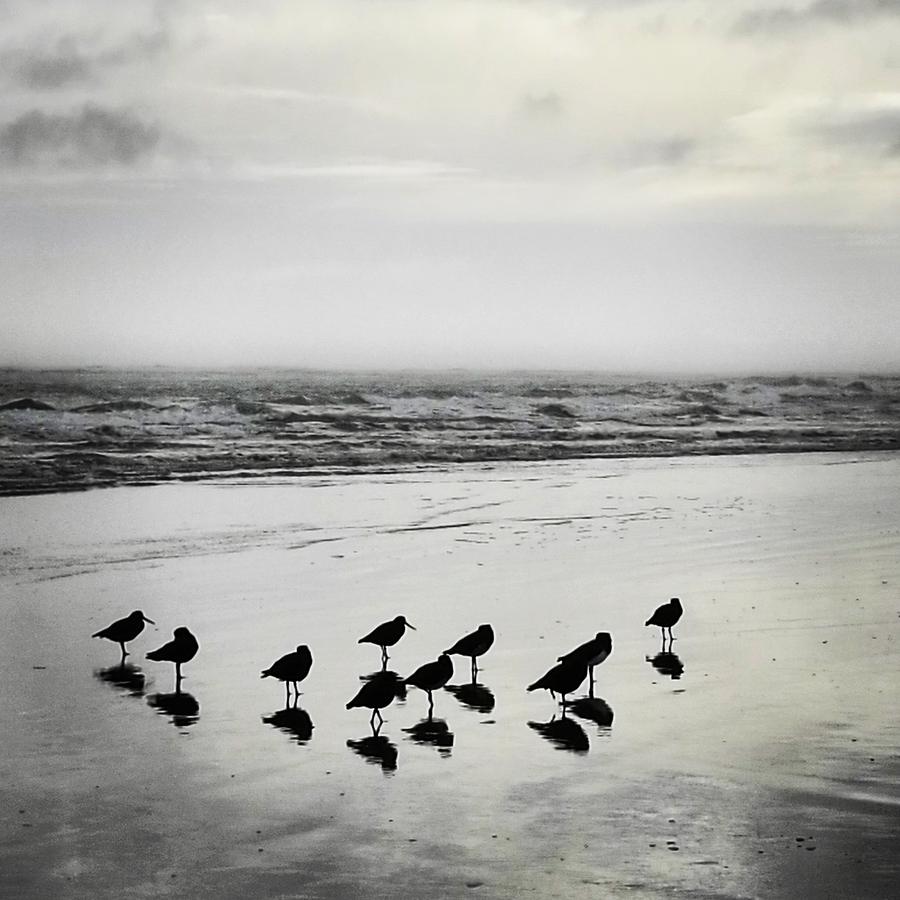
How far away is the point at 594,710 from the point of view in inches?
294

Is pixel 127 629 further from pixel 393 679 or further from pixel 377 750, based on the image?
pixel 377 750

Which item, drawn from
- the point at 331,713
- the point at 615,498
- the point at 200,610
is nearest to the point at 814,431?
the point at 615,498

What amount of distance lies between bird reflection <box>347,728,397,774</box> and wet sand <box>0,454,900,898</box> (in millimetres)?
26

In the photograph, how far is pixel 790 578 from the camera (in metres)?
11.8

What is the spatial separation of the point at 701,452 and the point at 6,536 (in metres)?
17.3

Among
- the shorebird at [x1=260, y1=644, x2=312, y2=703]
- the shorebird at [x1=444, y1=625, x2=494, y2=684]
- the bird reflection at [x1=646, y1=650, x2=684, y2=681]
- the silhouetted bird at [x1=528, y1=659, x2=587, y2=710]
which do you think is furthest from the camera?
the shorebird at [x1=444, y1=625, x2=494, y2=684]

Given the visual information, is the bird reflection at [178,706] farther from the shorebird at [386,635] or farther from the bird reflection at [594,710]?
the bird reflection at [594,710]

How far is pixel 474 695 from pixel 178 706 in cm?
183

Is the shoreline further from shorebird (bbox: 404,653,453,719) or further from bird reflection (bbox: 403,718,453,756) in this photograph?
bird reflection (bbox: 403,718,453,756)

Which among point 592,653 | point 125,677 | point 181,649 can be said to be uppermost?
point 592,653

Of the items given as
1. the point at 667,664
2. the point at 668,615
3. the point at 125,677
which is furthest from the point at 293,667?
the point at 668,615

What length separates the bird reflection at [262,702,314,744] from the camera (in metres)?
7.01

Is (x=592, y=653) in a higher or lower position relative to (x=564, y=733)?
higher

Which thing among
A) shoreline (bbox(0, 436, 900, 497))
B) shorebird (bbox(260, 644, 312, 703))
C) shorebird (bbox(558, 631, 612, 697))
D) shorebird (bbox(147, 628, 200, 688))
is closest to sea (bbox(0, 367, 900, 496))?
shoreline (bbox(0, 436, 900, 497))
